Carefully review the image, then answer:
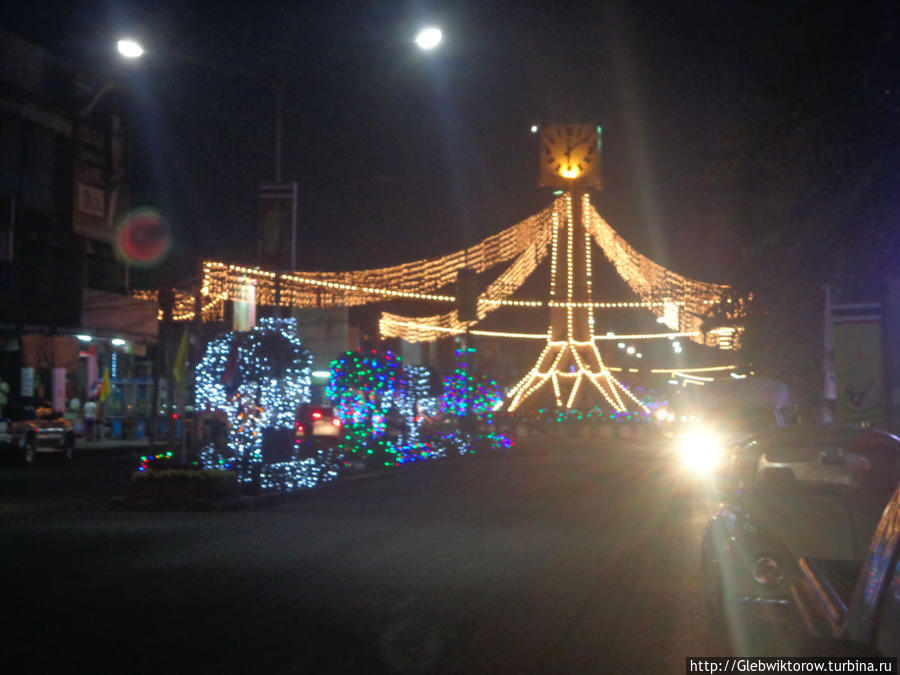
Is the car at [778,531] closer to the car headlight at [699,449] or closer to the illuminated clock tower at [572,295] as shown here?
the car headlight at [699,449]

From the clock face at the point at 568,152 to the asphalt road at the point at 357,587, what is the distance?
2264cm

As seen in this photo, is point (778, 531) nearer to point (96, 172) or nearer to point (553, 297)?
point (96, 172)

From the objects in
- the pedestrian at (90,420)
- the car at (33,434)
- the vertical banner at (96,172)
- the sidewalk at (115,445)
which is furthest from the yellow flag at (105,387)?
the car at (33,434)

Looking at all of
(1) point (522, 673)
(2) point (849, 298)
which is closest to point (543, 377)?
(2) point (849, 298)

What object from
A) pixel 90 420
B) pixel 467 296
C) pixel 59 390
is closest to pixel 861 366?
pixel 467 296

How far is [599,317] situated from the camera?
7488 cm

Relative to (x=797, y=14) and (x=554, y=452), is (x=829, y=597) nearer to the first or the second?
(x=797, y=14)

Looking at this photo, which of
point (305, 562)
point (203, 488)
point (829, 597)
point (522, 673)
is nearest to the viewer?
point (829, 597)

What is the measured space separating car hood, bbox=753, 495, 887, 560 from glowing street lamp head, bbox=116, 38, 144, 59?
1534 cm

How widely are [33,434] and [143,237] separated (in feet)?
46.2

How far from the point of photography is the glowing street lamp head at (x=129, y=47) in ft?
62.8

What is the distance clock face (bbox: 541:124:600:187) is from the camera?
40806 mm

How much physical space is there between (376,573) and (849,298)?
49.3 ft

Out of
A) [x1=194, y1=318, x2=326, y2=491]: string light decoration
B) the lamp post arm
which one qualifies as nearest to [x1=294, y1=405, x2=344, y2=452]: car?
[x1=194, y1=318, x2=326, y2=491]: string light decoration
